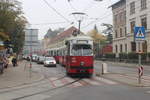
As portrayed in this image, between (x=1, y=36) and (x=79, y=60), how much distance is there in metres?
7.03

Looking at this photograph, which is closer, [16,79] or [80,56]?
[16,79]

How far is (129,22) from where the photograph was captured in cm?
6475

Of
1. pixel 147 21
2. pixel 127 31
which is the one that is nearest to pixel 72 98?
pixel 147 21

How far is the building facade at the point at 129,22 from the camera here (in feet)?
185

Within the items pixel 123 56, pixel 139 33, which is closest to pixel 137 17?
pixel 123 56

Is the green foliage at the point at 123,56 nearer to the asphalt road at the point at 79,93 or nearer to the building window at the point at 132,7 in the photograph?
the building window at the point at 132,7

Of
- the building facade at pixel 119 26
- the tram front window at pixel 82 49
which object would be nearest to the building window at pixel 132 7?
the building facade at pixel 119 26

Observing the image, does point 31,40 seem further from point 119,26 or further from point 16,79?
point 119,26

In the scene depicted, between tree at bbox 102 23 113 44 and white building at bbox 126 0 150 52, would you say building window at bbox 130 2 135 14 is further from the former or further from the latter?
tree at bbox 102 23 113 44

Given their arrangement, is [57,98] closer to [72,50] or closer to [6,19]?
[72,50]

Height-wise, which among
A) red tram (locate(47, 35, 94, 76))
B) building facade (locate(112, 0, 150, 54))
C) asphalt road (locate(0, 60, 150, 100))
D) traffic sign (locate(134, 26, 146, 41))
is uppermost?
building facade (locate(112, 0, 150, 54))

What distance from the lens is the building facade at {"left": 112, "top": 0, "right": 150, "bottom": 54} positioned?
5641 centimetres

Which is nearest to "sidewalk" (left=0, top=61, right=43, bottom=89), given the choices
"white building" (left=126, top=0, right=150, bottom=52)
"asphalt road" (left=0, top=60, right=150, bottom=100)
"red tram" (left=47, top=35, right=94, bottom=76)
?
"asphalt road" (left=0, top=60, right=150, bottom=100)

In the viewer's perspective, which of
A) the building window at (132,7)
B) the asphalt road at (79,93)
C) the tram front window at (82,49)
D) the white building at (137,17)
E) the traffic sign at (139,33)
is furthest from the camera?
the building window at (132,7)
